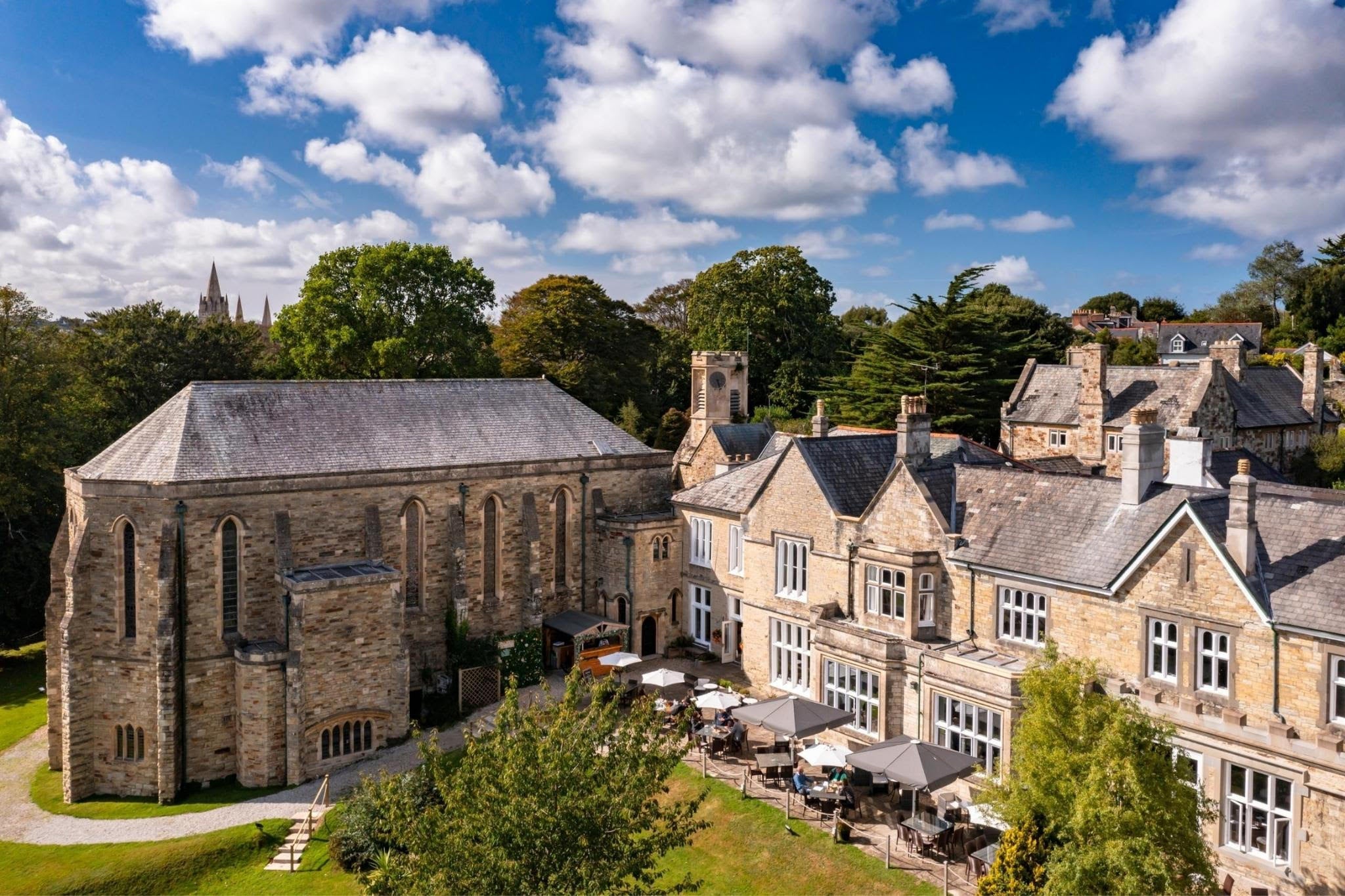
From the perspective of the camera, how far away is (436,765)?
16281 millimetres

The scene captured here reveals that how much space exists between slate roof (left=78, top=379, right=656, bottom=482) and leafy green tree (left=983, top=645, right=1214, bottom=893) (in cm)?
2483

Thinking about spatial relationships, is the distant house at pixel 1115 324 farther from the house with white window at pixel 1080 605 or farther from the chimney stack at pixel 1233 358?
the house with white window at pixel 1080 605

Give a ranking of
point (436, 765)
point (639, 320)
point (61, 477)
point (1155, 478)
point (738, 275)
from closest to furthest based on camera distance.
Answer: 1. point (436, 765)
2. point (1155, 478)
3. point (61, 477)
4. point (738, 275)
5. point (639, 320)

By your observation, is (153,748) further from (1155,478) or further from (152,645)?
(1155,478)

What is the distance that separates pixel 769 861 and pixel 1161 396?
131 feet

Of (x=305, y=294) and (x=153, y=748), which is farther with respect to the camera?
(x=305, y=294)

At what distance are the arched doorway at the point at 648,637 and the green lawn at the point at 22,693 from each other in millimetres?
23052

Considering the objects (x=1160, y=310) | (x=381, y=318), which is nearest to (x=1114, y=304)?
(x=1160, y=310)

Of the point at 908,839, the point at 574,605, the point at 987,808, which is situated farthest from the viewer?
the point at 574,605

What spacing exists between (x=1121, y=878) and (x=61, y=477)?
47545 mm

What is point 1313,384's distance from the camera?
57.4 metres

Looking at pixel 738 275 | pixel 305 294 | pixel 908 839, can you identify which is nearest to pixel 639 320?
pixel 738 275

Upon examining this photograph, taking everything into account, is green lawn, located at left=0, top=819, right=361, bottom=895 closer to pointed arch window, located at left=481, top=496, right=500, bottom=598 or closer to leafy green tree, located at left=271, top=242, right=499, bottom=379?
pointed arch window, located at left=481, top=496, right=500, bottom=598

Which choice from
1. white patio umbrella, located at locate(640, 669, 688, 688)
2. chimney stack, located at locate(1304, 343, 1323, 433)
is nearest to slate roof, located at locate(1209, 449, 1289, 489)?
white patio umbrella, located at locate(640, 669, 688, 688)
